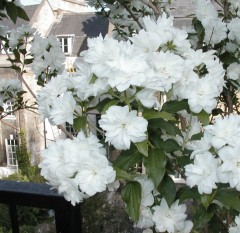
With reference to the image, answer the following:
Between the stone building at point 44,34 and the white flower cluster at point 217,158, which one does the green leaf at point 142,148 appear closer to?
the white flower cluster at point 217,158

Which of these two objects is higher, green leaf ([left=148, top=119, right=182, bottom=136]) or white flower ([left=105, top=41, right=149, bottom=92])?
white flower ([left=105, top=41, right=149, bottom=92])

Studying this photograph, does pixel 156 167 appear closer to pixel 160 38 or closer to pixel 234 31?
pixel 160 38

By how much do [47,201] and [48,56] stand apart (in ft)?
2.74

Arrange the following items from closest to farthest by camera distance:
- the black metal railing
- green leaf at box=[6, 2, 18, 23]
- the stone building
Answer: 1. the black metal railing
2. green leaf at box=[6, 2, 18, 23]
3. the stone building

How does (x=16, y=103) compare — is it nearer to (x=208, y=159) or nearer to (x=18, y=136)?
(x=208, y=159)

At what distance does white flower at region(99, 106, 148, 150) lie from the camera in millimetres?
659

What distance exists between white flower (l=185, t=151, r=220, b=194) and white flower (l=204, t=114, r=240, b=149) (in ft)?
0.12

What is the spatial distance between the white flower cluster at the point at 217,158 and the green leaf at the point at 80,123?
23 cm

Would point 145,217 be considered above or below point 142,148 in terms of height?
below

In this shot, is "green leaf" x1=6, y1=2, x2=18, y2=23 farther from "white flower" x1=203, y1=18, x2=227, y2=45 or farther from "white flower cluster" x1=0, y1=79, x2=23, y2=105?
"white flower" x1=203, y1=18, x2=227, y2=45

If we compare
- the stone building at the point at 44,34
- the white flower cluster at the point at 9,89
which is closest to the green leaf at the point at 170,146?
the white flower cluster at the point at 9,89

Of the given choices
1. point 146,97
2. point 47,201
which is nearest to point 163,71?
point 146,97

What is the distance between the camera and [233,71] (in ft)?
3.94

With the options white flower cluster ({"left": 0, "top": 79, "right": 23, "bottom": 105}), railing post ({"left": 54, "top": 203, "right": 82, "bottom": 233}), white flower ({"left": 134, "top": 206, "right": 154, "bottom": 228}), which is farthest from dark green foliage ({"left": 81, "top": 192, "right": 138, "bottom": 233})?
white flower ({"left": 134, "top": 206, "right": 154, "bottom": 228})
